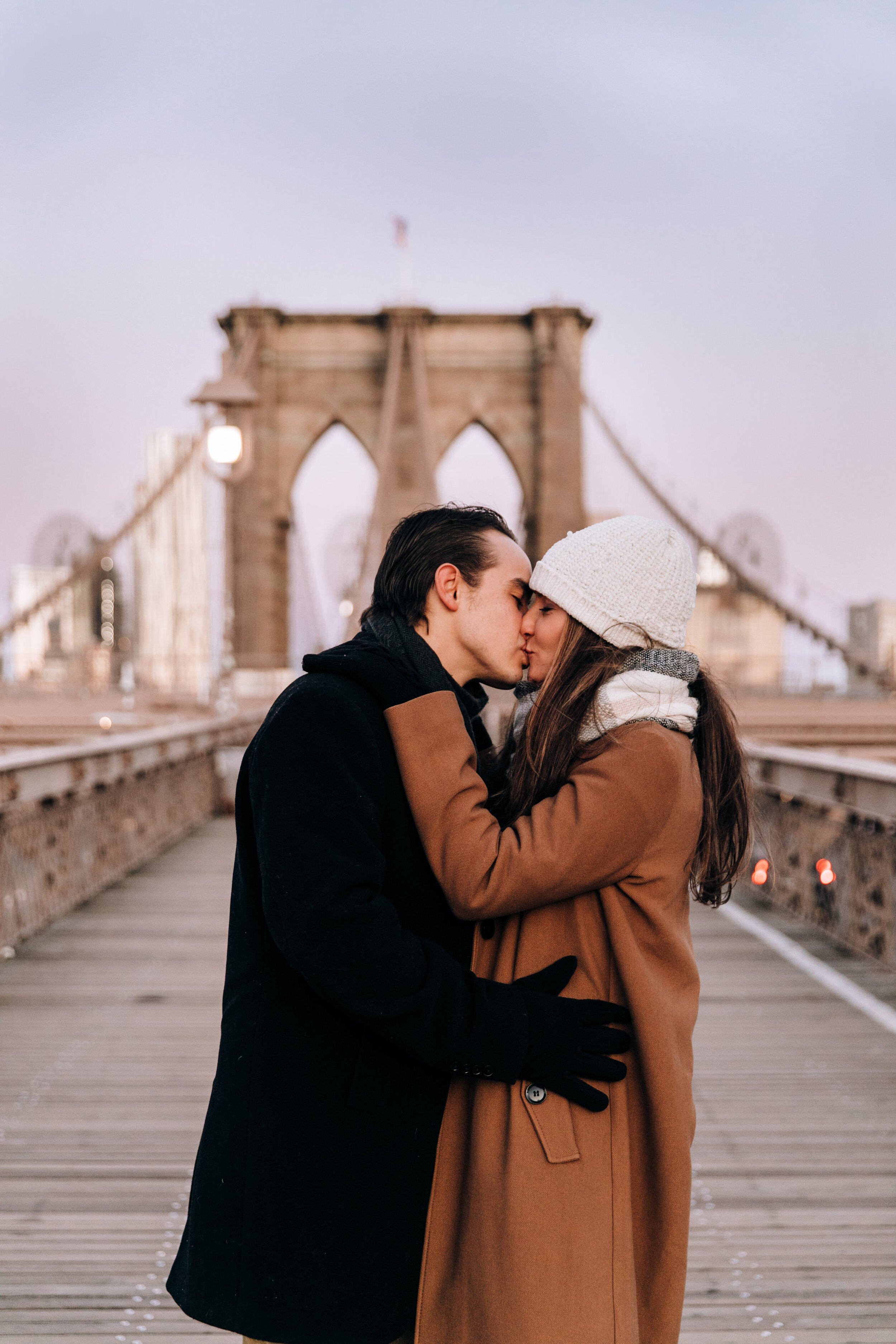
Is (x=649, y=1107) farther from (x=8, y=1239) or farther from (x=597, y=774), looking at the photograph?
(x=8, y=1239)

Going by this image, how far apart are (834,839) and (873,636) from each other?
33202 mm

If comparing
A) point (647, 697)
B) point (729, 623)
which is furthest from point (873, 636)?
point (647, 697)

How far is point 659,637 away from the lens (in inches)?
56.9

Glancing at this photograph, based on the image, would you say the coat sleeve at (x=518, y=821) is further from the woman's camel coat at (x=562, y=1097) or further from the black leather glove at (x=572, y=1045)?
the black leather glove at (x=572, y=1045)

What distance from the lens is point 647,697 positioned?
1.41 m

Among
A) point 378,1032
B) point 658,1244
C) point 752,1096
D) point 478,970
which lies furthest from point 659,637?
point 752,1096

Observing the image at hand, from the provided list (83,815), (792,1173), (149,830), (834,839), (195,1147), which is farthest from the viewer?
(149,830)

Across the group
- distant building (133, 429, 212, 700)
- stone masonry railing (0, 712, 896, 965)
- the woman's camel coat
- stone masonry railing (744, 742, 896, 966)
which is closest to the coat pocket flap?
the woman's camel coat

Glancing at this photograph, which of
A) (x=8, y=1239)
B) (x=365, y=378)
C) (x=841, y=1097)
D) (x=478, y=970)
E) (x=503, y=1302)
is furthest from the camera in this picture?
(x=365, y=378)

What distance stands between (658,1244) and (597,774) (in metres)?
0.57

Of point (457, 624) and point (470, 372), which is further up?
point (470, 372)

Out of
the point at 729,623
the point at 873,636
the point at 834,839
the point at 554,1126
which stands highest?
the point at 729,623

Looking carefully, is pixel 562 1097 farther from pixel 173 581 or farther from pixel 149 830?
pixel 173 581

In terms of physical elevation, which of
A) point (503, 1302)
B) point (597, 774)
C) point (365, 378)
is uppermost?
point (365, 378)
